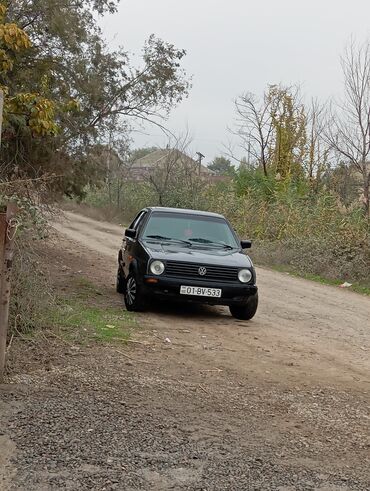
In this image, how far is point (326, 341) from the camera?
8.64 meters

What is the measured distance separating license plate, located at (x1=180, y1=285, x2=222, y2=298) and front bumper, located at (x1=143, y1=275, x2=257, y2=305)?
0.04 m

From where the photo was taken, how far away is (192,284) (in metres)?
9.18

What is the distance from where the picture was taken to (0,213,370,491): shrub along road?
13.1ft

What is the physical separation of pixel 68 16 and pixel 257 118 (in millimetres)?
20111

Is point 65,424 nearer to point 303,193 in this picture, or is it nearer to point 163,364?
point 163,364

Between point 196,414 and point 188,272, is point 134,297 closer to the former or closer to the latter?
point 188,272

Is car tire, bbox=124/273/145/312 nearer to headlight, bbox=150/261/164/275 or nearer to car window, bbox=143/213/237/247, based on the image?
headlight, bbox=150/261/164/275

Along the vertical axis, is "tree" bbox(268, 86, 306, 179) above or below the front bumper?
above

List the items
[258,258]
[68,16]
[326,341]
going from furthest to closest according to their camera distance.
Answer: [258,258], [68,16], [326,341]

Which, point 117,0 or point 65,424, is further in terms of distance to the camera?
point 117,0

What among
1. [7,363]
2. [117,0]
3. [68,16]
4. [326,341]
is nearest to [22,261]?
[7,363]

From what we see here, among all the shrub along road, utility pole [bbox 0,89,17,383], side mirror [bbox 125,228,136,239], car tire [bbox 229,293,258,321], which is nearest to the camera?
the shrub along road

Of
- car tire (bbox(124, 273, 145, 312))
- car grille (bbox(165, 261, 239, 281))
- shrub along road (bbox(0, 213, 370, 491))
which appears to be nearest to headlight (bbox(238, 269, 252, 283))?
car grille (bbox(165, 261, 239, 281))

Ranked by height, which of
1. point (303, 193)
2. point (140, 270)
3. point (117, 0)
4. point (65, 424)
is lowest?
point (65, 424)
